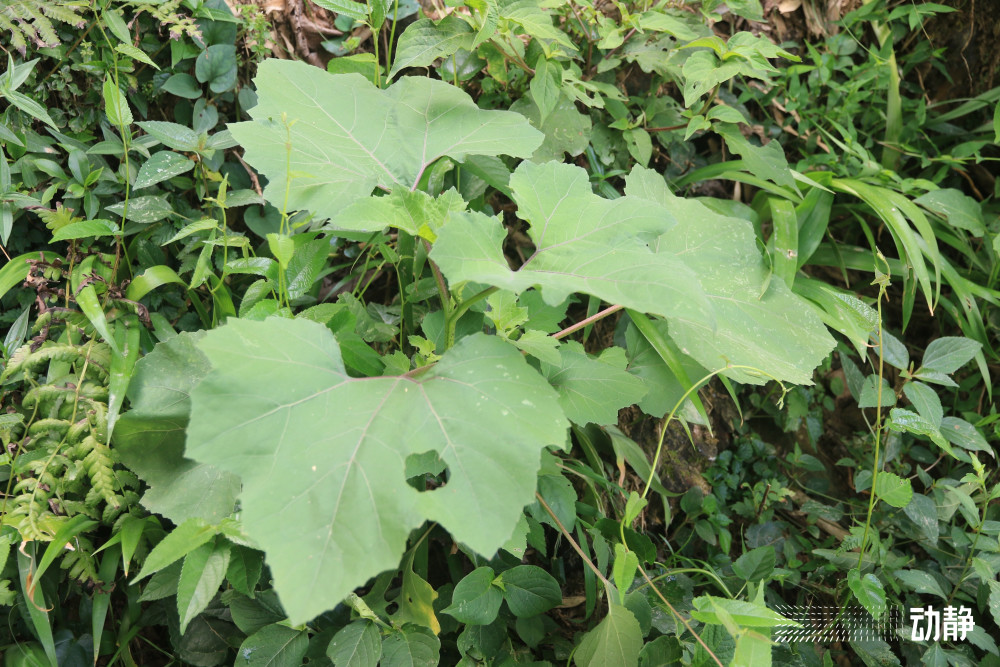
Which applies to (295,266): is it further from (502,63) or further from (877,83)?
(877,83)

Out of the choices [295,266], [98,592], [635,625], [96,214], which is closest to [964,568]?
[635,625]

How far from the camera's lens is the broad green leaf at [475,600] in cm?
119

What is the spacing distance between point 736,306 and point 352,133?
800 millimetres

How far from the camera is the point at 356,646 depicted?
44.1 inches

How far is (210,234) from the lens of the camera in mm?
1444

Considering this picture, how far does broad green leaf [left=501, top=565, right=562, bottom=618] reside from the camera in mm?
1268

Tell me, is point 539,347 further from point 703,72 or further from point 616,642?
point 703,72

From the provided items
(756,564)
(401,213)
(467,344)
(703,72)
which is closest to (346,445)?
(467,344)

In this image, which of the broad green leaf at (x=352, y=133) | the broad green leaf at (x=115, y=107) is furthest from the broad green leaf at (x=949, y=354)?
the broad green leaf at (x=115, y=107)

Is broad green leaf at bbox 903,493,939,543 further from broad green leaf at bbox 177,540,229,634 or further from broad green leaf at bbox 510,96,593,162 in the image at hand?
broad green leaf at bbox 177,540,229,634

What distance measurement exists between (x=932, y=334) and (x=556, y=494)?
1.61 m

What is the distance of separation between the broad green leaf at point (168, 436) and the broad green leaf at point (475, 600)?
444mm

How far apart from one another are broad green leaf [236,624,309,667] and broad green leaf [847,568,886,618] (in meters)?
1.22

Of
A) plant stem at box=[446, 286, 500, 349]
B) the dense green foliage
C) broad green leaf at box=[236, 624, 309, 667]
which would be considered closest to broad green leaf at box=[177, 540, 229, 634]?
the dense green foliage
